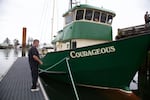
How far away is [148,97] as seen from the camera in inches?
363

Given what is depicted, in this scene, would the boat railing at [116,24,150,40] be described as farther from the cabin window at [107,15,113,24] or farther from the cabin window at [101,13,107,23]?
the cabin window at [101,13,107,23]

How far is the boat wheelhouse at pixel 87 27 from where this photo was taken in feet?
32.6

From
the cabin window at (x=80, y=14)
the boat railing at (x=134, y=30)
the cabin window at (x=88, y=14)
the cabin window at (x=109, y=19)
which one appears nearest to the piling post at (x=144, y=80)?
the boat railing at (x=134, y=30)

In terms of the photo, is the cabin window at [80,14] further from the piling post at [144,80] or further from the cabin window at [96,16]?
the piling post at [144,80]

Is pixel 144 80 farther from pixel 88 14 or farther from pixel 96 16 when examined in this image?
pixel 88 14

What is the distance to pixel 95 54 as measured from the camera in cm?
775

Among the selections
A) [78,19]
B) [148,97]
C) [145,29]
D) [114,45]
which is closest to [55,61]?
[78,19]

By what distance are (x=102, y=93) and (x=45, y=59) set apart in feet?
12.5

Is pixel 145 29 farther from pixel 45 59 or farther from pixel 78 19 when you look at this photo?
pixel 45 59

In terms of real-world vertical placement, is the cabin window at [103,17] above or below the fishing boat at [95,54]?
above

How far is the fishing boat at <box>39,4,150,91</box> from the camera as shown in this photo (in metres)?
7.30

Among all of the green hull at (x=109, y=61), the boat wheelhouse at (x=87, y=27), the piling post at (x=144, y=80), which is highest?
the boat wheelhouse at (x=87, y=27)

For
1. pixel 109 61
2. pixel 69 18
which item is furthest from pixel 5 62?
pixel 109 61

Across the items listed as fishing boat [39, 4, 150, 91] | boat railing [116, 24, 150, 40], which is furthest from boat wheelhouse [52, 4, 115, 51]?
boat railing [116, 24, 150, 40]
